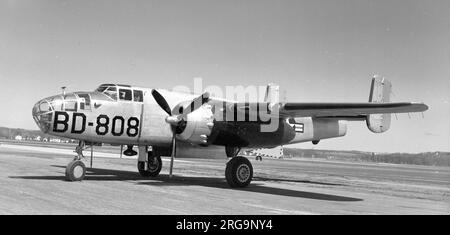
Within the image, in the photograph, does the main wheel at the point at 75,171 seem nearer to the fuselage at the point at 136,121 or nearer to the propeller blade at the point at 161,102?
the fuselage at the point at 136,121

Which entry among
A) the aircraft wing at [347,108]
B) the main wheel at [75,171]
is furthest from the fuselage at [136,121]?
the aircraft wing at [347,108]

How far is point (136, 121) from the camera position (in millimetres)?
14891

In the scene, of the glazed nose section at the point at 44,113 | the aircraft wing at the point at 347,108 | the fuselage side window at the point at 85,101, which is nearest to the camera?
the aircraft wing at the point at 347,108

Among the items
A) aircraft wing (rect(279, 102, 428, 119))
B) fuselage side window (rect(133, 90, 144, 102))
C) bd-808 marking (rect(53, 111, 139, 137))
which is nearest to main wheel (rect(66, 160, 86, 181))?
bd-808 marking (rect(53, 111, 139, 137))

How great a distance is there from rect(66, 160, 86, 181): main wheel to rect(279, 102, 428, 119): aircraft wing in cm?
691

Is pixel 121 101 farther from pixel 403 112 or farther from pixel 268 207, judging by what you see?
pixel 403 112

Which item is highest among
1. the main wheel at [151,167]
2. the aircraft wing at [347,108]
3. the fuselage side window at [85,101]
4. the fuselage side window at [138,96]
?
the fuselage side window at [138,96]

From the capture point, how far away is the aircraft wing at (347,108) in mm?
11234

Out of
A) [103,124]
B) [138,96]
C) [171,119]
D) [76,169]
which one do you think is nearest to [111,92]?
[138,96]

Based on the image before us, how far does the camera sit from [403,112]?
11.9 meters

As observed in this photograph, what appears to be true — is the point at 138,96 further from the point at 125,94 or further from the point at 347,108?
the point at 347,108

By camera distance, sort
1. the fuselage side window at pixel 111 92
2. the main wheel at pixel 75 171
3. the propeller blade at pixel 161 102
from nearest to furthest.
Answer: the main wheel at pixel 75 171 < the fuselage side window at pixel 111 92 < the propeller blade at pixel 161 102

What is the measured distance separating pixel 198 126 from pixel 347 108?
Result: 4.86 m
